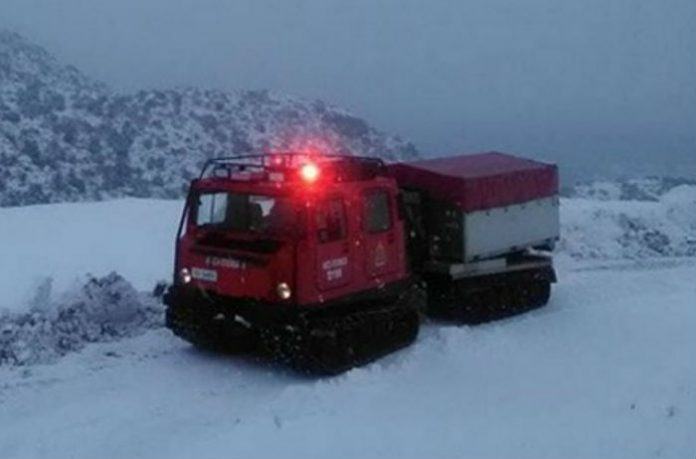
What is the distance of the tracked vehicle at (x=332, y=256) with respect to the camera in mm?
10992

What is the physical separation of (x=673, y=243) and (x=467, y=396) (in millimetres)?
11922

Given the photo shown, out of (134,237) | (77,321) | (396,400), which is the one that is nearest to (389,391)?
(396,400)

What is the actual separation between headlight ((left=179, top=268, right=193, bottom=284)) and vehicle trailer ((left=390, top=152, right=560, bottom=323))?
13.3ft

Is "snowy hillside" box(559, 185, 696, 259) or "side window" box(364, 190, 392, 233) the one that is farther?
"snowy hillside" box(559, 185, 696, 259)

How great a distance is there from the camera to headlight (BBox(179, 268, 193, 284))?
11.8m

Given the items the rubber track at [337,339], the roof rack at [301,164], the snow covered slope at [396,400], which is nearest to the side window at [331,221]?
the roof rack at [301,164]

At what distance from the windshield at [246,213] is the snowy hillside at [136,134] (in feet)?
108

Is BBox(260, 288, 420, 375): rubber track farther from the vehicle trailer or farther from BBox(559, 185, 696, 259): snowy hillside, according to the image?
BBox(559, 185, 696, 259): snowy hillside

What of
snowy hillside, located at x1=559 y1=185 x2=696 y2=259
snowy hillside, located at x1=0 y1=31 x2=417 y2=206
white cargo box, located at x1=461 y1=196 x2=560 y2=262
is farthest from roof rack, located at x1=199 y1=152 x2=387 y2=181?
snowy hillside, located at x1=0 y1=31 x2=417 y2=206

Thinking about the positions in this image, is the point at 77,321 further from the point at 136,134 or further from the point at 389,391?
the point at 136,134

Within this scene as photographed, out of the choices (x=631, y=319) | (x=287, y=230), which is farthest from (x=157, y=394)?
(x=631, y=319)

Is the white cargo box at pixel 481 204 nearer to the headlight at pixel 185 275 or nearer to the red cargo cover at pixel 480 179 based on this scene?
the red cargo cover at pixel 480 179

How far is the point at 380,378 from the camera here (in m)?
11.1

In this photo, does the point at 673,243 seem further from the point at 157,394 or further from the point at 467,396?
the point at 157,394
